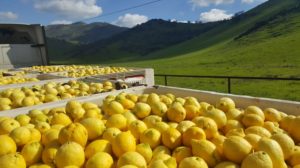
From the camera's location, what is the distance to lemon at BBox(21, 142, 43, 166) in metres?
2.62

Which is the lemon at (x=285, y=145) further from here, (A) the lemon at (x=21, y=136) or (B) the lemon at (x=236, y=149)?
(A) the lemon at (x=21, y=136)

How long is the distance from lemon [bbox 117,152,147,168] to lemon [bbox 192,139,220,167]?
0.40m

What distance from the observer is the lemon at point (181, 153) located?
2.47 m

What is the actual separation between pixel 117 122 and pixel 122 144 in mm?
591

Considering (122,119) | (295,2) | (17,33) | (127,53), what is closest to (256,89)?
(17,33)

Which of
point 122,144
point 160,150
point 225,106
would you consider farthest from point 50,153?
point 225,106

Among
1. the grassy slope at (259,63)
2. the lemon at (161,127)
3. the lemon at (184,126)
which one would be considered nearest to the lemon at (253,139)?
the lemon at (184,126)

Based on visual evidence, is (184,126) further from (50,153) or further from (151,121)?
(50,153)

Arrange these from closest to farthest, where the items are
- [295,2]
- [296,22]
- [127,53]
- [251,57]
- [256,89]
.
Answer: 1. [256,89]
2. [251,57]
3. [296,22]
4. [295,2]
5. [127,53]

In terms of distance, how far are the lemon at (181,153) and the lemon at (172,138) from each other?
0.13 metres

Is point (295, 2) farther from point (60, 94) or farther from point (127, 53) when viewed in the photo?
point (60, 94)

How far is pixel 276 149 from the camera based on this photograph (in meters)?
2.30

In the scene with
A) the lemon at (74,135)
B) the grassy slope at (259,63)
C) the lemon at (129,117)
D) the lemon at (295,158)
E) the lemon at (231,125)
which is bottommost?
the grassy slope at (259,63)

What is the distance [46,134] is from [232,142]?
1.62 metres
